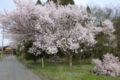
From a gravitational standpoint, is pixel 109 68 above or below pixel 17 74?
above

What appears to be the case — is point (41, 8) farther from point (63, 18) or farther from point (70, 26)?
point (70, 26)

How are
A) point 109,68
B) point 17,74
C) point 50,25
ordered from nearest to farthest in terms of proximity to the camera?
point 109,68
point 17,74
point 50,25

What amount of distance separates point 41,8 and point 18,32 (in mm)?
3781

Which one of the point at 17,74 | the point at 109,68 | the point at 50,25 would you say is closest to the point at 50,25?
the point at 50,25

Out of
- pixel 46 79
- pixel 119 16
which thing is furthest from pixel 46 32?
pixel 119 16

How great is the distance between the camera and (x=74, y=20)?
15836mm

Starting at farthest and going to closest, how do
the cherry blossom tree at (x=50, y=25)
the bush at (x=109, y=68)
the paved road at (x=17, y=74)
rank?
1. the cherry blossom tree at (x=50, y=25)
2. the bush at (x=109, y=68)
3. the paved road at (x=17, y=74)

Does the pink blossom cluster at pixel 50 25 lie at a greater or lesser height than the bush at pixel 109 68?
greater

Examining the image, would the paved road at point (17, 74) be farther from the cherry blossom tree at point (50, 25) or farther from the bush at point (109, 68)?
the bush at point (109, 68)

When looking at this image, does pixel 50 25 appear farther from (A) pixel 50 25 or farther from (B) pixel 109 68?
(B) pixel 109 68

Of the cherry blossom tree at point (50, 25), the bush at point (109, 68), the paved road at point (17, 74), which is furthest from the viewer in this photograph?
the cherry blossom tree at point (50, 25)

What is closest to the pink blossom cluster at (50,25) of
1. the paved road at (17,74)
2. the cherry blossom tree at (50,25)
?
the cherry blossom tree at (50,25)

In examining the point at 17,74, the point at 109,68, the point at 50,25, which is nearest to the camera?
the point at 109,68

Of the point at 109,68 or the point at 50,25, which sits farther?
the point at 50,25
